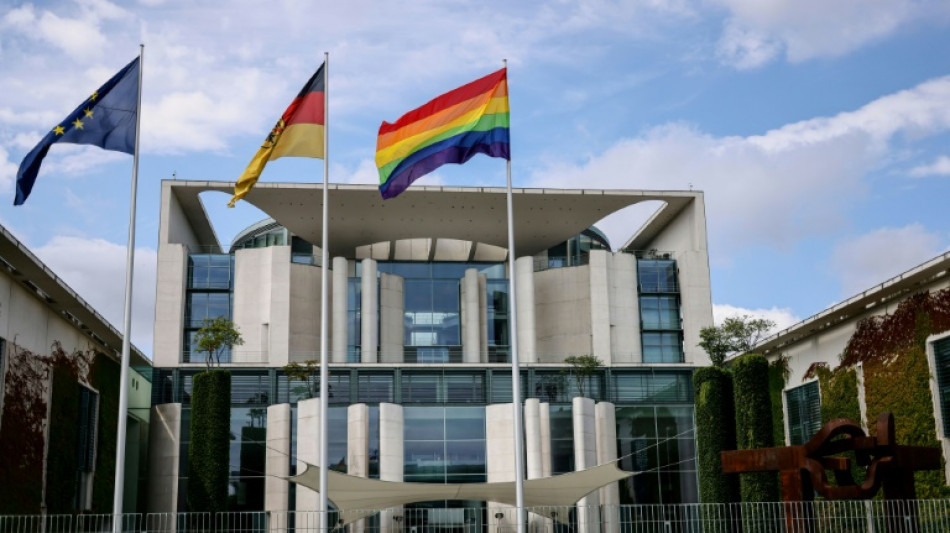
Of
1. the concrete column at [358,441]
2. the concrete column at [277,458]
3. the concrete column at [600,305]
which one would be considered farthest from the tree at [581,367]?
the concrete column at [277,458]

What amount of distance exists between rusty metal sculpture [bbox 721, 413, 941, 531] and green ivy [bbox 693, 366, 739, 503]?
30.4ft

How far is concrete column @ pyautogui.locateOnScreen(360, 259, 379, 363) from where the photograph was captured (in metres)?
47.9

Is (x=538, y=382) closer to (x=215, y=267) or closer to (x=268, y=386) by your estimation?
(x=268, y=386)

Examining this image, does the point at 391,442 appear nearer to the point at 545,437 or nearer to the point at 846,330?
the point at 545,437

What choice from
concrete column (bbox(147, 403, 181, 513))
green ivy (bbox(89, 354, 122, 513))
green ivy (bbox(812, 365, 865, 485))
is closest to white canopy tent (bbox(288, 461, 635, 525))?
green ivy (bbox(812, 365, 865, 485))

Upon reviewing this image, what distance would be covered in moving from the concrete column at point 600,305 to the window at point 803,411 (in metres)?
10.7

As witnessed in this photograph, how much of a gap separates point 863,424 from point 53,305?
24.5m

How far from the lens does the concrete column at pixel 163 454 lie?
41.8 metres

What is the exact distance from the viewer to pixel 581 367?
44906 millimetres

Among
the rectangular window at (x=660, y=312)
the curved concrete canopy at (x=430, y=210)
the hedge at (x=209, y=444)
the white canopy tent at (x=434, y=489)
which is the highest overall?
the curved concrete canopy at (x=430, y=210)

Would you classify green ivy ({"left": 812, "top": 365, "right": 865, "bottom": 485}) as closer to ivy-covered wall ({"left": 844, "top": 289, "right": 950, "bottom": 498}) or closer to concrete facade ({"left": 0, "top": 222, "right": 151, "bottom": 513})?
ivy-covered wall ({"left": 844, "top": 289, "right": 950, "bottom": 498})

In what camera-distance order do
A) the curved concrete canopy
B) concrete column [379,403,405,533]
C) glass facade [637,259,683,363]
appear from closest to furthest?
concrete column [379,403,405,533] < the curved concrete canopy < glass facade [637,259,683,363]

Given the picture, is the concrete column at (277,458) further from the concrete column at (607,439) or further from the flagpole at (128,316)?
the flagpole at (128,316)

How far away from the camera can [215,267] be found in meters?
48.0
